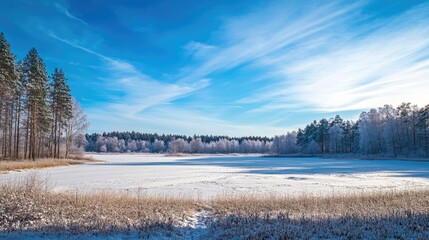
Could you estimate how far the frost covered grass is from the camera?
7395mm

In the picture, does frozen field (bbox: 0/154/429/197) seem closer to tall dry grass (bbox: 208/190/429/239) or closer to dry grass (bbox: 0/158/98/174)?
dry grass (bbox: 0/158/98/174)

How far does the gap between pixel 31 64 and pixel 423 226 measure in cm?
4032

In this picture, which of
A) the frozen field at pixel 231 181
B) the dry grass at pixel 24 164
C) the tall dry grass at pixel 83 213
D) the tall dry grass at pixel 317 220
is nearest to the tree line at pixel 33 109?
the dry grass at pixel 24 164

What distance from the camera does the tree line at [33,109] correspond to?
31.4 metres

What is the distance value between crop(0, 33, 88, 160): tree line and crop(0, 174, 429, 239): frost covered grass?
24.4 m

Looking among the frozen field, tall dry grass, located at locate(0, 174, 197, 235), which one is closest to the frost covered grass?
tall dry grass, located at locate(0, 174, 197, 235)

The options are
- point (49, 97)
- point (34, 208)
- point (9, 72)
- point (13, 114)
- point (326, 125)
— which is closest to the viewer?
point (34, 208)

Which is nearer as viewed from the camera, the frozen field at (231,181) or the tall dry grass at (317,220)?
the tall dry grass at (317,220)

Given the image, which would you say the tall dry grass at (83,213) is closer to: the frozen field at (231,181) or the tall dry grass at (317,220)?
the tall dry grass at (317,220)

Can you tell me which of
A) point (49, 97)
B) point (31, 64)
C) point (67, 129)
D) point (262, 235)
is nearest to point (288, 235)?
point (262, 235)

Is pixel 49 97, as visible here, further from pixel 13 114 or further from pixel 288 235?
pixel 288 235

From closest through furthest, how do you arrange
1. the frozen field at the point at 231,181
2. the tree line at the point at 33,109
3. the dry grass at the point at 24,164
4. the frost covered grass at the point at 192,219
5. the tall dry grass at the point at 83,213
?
the frost covered grass at the point at 192,219 → the tall dry grass at the point at 83,213 → the frozen field at the point at 231,181 → the dry grass at the point at 24,164 → the tree line at the point at 33,109

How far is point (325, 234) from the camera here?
750 cm

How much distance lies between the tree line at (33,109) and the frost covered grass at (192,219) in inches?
961
